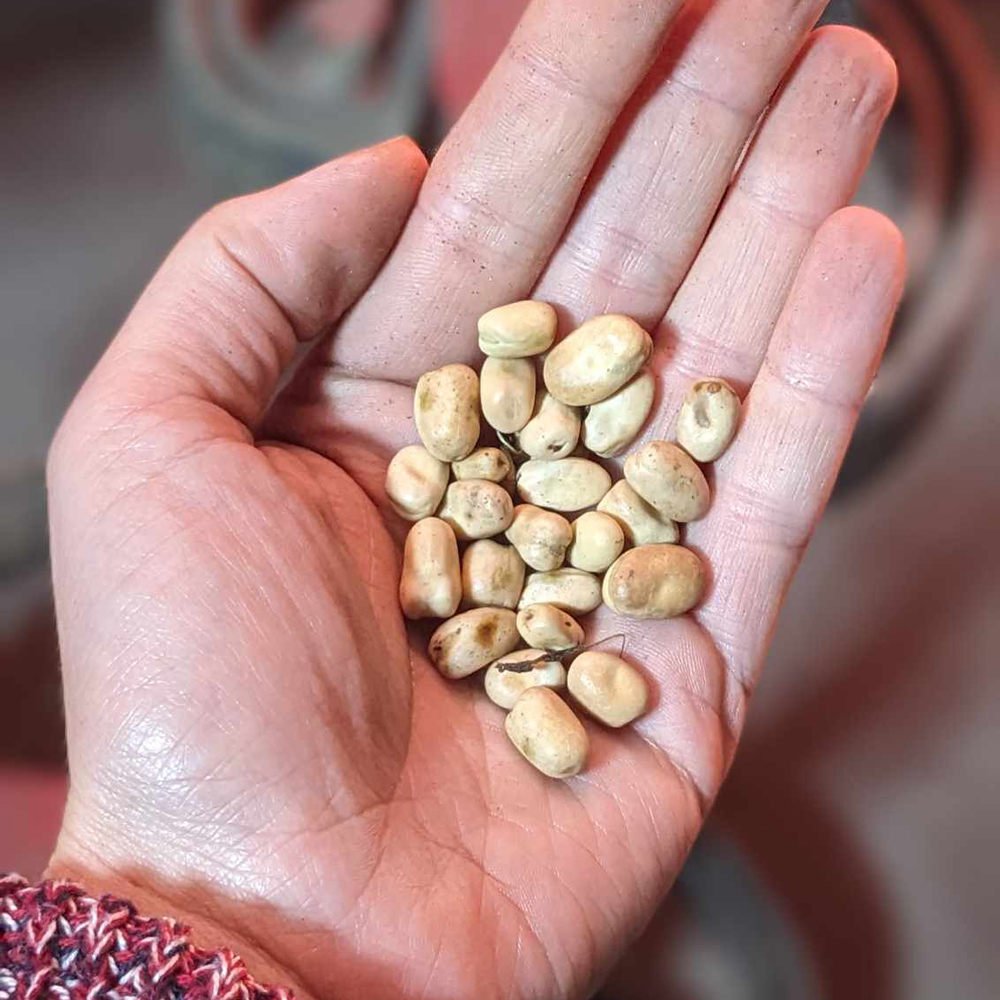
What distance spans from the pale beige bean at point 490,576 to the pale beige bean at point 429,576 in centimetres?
2

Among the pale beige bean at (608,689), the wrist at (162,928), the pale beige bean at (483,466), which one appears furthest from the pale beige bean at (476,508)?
the wrist at (162,928)

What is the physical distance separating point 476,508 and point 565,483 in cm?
7

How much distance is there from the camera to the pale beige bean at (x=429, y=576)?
0.75 metres

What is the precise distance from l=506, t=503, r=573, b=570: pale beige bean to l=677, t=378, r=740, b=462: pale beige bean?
11 cm

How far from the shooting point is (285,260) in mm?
730

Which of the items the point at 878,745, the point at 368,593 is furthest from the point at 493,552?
the point at 878,745

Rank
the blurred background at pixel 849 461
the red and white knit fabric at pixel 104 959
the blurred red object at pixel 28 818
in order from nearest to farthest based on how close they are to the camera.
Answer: the red and white knit fabric at pixel 104 959
the blurred red object at pixel 28 818
the blurred background at pixel 849 461

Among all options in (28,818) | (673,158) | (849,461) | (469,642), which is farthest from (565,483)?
(849,461)

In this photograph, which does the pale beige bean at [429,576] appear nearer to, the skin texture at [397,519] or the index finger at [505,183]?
the skin texture at [397,519]

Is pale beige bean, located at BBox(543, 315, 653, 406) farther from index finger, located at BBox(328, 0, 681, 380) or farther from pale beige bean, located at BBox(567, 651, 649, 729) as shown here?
pale beige bean, located at BBox(567, 651, 649, 729)

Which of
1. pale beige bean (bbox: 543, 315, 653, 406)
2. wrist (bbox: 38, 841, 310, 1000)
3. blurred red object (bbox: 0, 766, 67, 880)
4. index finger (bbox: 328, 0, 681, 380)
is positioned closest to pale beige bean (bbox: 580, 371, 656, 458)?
pale beige bean (bbox: 543, 315, 653, 406)

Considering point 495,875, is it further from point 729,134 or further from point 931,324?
point 931,324

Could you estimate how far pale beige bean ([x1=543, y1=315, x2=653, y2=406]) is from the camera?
0.77 metres

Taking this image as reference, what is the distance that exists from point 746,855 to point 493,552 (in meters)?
0.76
